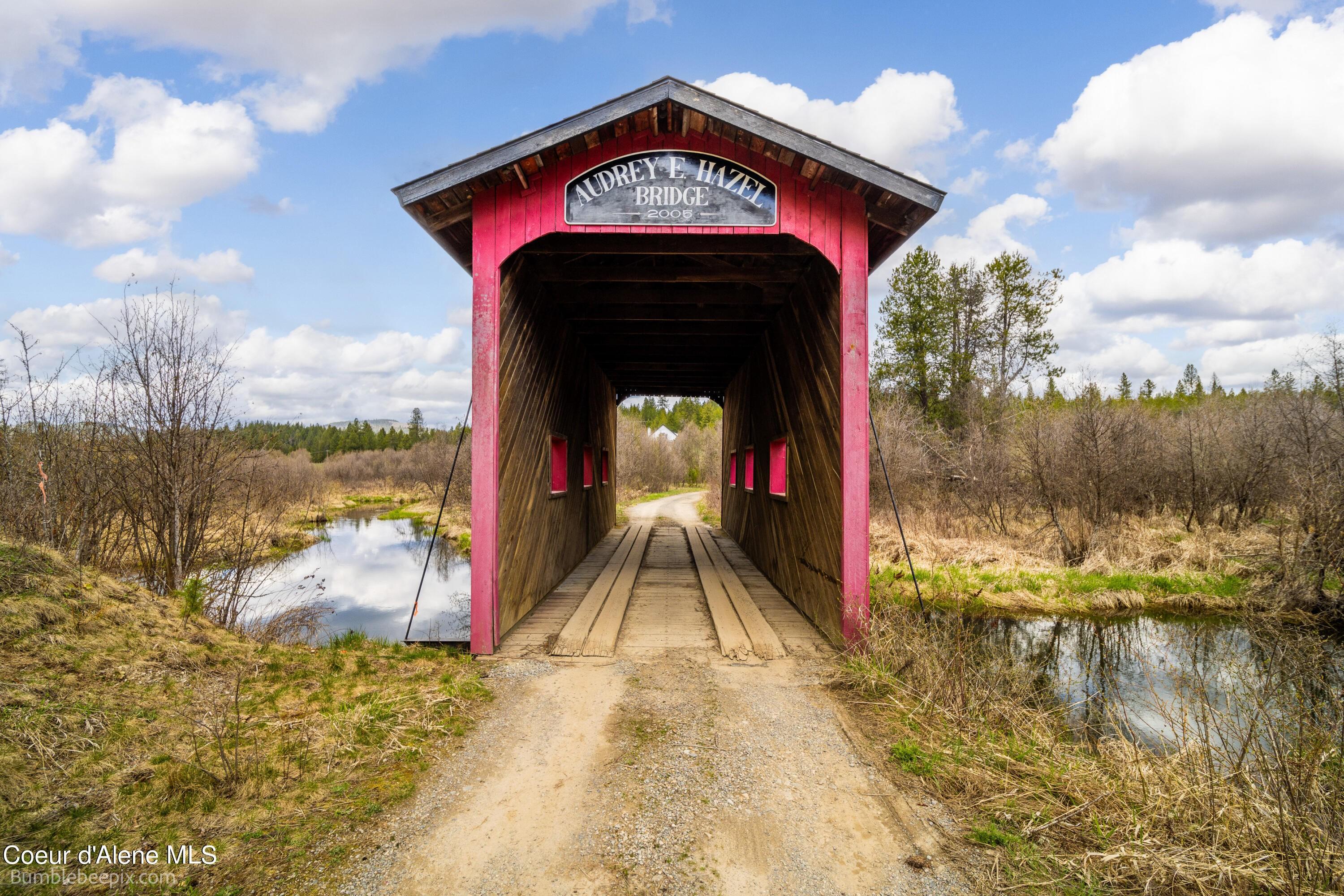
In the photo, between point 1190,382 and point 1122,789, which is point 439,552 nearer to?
point 1122,789

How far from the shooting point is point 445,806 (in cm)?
278

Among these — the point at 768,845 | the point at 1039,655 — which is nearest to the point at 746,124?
the point at 768,845

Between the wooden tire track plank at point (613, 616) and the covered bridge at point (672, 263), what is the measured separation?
23 centimetres

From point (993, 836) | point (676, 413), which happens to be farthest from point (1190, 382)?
point (993, 836)

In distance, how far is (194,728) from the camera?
10.5 feet

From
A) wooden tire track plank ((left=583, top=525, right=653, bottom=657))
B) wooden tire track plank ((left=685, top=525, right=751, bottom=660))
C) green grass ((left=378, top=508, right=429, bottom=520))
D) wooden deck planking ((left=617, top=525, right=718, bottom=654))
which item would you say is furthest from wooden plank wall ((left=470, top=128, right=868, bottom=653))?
green grass ((left=378, top=508, right=429, bottom=520))

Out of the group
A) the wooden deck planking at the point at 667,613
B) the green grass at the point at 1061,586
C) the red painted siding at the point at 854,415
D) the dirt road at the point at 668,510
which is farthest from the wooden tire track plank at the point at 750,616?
the dirt road at the point at 668,510

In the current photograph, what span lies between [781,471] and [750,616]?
2.37 m

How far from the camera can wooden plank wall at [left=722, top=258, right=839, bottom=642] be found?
17.4 feet

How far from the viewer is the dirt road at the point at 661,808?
7.54 ft

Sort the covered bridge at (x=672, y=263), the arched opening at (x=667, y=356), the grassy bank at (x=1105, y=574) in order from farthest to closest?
the grassy bank at (x=1105, y=574)
the arched opening at (x=667, y=356)
the covered bridge at (x=672, y=263)

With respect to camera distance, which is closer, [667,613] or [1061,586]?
[667,613]

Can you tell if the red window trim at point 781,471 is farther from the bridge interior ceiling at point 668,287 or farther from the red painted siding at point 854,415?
the red painted siding at point 854,415

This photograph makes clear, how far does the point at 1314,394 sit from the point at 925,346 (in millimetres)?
10210
